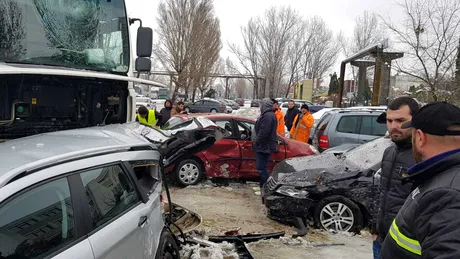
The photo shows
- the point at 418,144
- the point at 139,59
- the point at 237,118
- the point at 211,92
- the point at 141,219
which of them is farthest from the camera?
the point at 211,92

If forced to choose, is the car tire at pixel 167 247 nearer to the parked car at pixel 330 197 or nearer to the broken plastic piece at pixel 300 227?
the broken plastic piece at pixel 300 227

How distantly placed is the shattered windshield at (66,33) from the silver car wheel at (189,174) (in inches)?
122

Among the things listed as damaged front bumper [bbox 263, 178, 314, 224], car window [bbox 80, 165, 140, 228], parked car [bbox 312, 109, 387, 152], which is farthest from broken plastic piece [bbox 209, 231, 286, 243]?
parked car [bbox 312, 109, 387, 152]

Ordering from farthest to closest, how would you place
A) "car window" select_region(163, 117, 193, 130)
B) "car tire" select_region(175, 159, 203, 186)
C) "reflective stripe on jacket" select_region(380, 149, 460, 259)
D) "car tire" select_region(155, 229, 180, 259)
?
"car window" select_region(163, 117, 193, 130)
"car tire" select_region(175, 159, 203, 186)
"car tire" select_region(155, 229, 180, 259)
"reflective stripe on jacket" select_region(380, 149, 460, 259)

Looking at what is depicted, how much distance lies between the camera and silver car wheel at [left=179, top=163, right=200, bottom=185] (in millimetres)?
7871

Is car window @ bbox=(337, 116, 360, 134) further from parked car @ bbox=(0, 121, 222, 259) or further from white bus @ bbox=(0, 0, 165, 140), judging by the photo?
parked car @ bbox=(0, 121, 222, 259)

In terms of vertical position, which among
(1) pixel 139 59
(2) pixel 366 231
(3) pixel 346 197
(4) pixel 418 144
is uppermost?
(1) pixel 139 59

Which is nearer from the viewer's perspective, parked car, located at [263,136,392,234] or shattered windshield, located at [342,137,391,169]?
parked car, located at [263,136,392,234]

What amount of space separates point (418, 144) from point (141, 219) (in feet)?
6.22

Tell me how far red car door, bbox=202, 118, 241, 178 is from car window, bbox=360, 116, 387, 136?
366 centimetres

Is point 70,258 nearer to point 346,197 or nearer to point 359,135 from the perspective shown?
point 346,197

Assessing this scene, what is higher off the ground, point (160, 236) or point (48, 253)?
point (48, 253)

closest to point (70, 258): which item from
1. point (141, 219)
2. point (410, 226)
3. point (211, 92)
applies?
point (141, 219)

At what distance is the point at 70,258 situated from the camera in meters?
1.97
